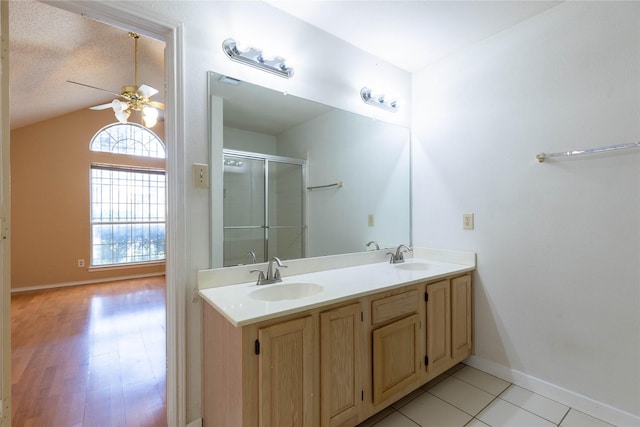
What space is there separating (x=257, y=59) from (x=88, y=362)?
2593mm

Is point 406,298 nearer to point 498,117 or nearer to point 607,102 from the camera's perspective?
point 498,117

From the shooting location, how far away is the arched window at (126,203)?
4.81 meters

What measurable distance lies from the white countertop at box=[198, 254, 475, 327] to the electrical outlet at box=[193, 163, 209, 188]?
0.55m

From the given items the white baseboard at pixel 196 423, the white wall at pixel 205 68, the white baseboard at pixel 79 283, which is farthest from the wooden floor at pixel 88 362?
the white wall at pixel 205 68

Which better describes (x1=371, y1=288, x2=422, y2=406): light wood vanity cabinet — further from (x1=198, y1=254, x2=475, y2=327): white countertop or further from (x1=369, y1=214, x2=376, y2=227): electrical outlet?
(x1=369, y1=214, x2=376, y2=227): electrical outlet

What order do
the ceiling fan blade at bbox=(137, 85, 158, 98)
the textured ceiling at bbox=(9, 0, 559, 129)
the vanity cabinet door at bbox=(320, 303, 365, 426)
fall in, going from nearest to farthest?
the vanity cabinet door at bbox=(320, 303, 365, 426) → the textured ceiling at bbox=(9, 0, 559, 129) → the ceiling fan blade at bbox=(137, 85, 158, 98)

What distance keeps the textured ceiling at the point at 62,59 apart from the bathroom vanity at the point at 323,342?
248cm

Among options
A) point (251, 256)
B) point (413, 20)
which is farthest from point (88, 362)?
point (413, 20)

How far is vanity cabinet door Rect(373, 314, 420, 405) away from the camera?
56.8 inches

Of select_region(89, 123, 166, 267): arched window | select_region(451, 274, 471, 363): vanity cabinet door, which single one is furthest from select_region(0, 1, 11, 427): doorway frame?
select_region(89, 123, 166, 267): arched window

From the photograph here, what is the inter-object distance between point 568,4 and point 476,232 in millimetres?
1478

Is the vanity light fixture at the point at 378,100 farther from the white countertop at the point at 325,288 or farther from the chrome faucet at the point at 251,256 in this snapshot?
the chrome faucet at the point at 251,256

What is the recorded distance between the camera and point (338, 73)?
6.67 feet

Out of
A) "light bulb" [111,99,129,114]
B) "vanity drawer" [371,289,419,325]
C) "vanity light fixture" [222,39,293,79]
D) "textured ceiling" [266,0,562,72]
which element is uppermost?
"textured ceiling" [266,0,562,72]
